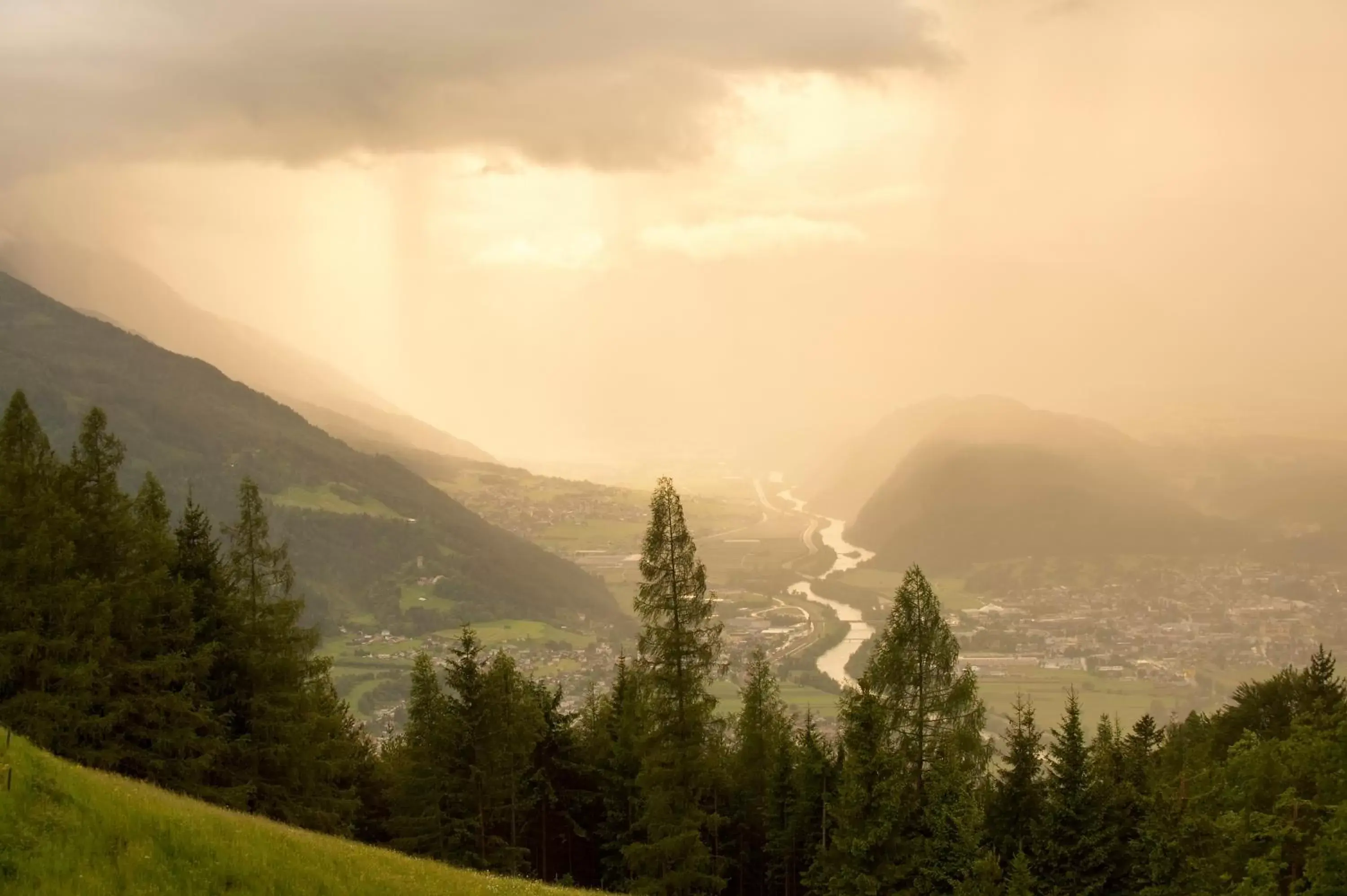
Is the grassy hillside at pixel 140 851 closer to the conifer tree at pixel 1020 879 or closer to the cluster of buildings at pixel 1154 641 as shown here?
the conifer tree at pixel 1020 879

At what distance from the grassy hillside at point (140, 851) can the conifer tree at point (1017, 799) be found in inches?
829

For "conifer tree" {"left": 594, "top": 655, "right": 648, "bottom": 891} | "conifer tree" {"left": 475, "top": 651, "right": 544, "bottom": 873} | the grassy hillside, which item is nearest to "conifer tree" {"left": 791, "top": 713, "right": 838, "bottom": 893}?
"conifer tree" {"left": 594, "top": 655, "right": 648, "bottom": 891}

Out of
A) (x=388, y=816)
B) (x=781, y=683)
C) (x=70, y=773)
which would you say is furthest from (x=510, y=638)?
(x=70, y=773)

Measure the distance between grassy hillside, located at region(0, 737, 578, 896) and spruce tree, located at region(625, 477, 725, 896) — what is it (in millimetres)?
13855

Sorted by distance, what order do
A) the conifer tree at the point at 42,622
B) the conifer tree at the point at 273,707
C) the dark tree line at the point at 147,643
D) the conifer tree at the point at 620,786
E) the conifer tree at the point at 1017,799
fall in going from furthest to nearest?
the conifer tree at the point at 620,786, the conifer tree at the point at 273,707, the conifer tree at the point at 1017,799, the dark tree line at the point at 147,643, the conifer tree at the point at 42,622

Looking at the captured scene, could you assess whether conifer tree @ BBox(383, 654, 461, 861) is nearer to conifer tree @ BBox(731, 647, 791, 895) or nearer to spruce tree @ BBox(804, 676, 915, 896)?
conifer tree @ BBox(731, 647, 791, 895)

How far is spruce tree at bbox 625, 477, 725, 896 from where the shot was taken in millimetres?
34375

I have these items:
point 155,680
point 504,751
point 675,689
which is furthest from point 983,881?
point 155,680

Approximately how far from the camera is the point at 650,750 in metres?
35.9

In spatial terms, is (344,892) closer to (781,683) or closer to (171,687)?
(171,687)

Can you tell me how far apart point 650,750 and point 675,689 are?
3380 millimetres

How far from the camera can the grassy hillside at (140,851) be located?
15.9m

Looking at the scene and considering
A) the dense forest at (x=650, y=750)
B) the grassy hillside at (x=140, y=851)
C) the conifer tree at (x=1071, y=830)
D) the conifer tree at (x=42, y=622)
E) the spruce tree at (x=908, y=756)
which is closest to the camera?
the grassy hillside at (x=140, y=851)

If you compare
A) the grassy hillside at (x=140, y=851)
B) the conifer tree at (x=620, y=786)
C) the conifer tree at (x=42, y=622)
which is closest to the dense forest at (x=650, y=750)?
the conifer tree at (x=42, y=622)
